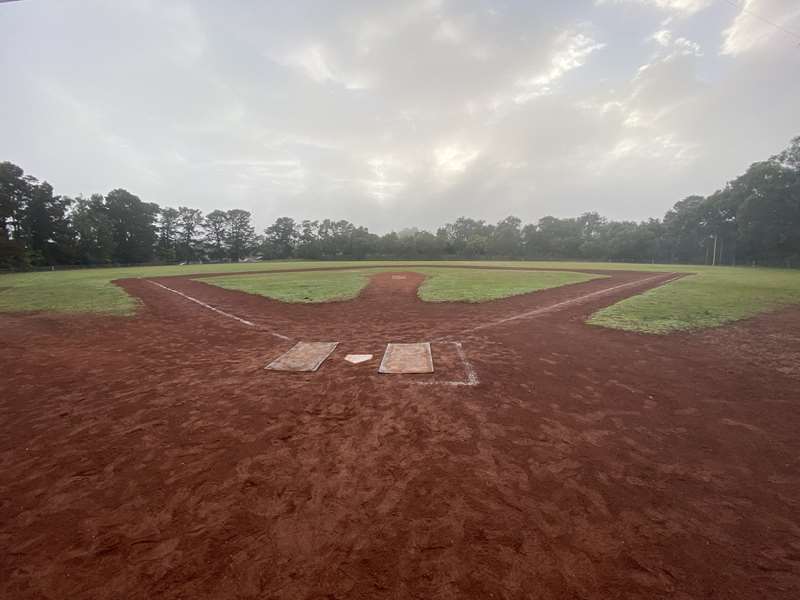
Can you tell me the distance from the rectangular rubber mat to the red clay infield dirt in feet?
0.83

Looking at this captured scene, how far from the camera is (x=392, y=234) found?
261 feet

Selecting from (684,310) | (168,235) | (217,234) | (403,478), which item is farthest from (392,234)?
(403,478)

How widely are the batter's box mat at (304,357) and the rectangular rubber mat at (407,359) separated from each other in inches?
47.5

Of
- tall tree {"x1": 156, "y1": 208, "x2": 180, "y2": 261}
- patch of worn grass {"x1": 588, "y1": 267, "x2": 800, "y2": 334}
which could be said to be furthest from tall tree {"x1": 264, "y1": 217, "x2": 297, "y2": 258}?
patch of worn grass {"x1": 588, "y1": 267, "x2": 800, "y2": 334}

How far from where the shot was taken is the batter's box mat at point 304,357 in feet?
19.2

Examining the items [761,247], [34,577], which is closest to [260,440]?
[34,577]

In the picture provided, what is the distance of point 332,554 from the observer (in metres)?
2.26

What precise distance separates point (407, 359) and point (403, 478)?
3.18 m

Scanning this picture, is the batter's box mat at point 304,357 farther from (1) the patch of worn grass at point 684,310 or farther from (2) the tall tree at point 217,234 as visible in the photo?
(2) the tall tree at point 217,234

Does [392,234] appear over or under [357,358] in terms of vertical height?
over

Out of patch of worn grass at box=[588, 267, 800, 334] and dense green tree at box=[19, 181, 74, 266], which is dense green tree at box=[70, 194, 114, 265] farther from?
patch of worn grass at box=[588, 267, 800, 334]

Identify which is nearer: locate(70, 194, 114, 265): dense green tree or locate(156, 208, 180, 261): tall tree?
locate(70, 194, 114, 265): dense green tree

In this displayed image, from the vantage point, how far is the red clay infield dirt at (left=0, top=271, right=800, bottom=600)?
2113mm

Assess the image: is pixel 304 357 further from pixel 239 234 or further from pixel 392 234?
pixel 239 234
